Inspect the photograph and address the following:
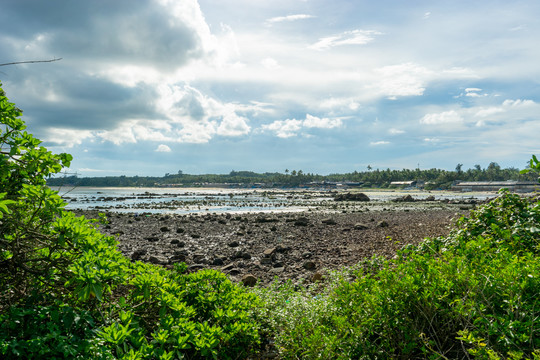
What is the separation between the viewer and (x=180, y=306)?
3.13 meters

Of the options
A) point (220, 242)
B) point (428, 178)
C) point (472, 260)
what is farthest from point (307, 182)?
point (472, 260)

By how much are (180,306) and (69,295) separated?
109cm

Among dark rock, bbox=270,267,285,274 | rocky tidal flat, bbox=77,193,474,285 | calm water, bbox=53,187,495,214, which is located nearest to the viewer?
dark rock, bbox=270,267,285,274

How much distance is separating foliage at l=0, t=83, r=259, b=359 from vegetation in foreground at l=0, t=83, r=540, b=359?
0.01 metres

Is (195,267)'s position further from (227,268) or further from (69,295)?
(69,295)

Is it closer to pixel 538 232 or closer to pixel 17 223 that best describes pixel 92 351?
pixel 17 223

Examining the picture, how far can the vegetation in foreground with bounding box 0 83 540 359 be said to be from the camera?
2.61 m

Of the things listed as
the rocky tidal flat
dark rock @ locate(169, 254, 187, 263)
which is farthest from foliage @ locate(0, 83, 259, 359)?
dark rock @ locate(169, 254, 187, 263)

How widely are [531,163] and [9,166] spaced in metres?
6.71

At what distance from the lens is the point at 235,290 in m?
4.08

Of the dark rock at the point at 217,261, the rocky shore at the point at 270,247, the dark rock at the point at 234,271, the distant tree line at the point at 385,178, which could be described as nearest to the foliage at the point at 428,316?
the rocky shore at the point at 270,247

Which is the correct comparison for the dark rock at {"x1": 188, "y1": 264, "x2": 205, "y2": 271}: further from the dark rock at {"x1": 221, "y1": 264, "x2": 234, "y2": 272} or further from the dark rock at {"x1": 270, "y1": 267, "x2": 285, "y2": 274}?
the dark rock at {"x1": 270, "y1": 267, "x2": 285, "y2": 274}

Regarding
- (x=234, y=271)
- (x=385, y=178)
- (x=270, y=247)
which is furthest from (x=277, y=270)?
(x=385, y=178)

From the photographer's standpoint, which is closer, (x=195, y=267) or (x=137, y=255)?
(x=195, y=267)
